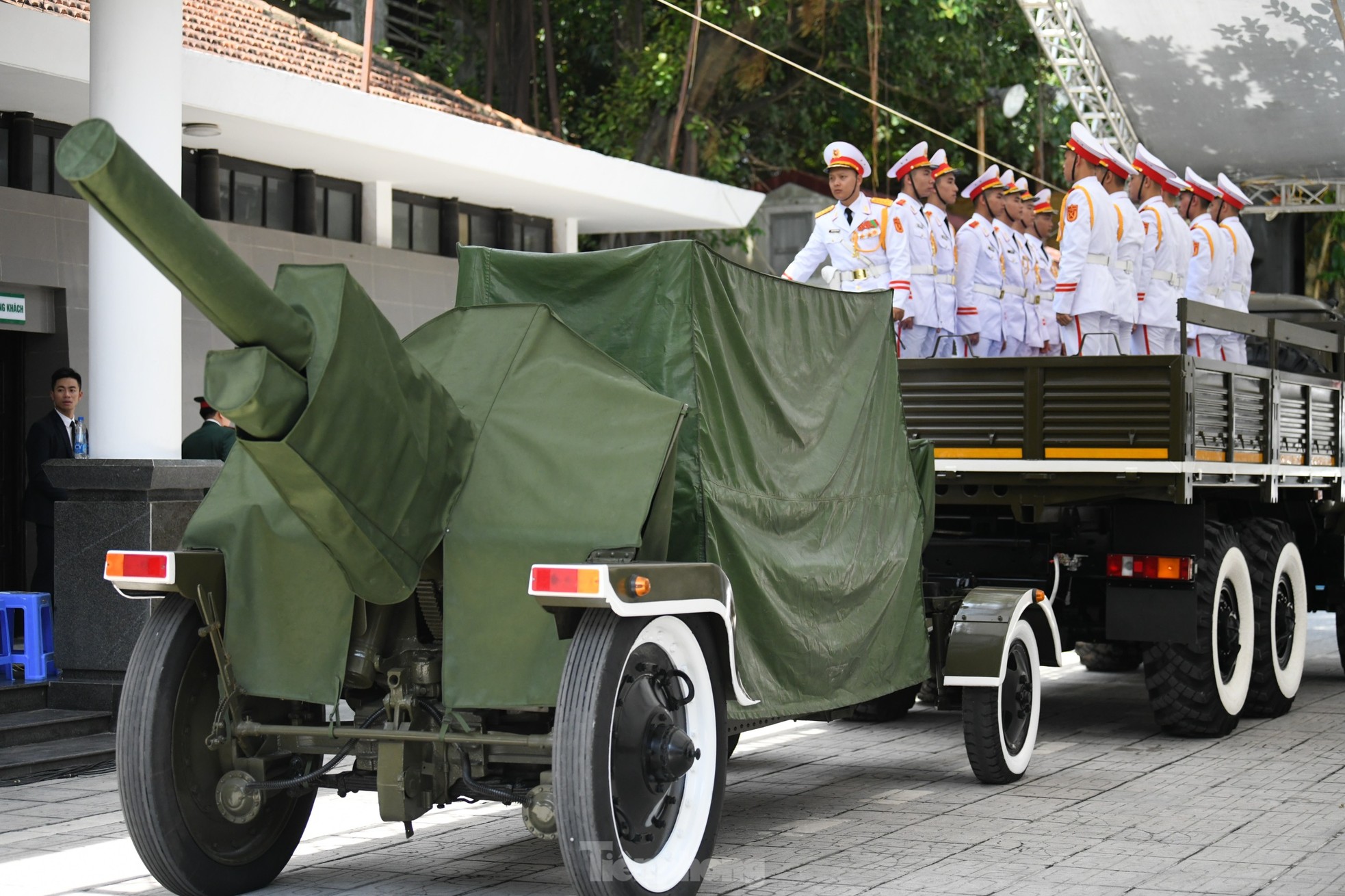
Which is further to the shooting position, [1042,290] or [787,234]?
[787,234]

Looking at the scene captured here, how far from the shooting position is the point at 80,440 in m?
12.0

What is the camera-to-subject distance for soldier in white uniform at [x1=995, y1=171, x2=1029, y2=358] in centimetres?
1269

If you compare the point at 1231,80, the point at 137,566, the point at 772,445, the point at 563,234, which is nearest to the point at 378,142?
the point at 563,234

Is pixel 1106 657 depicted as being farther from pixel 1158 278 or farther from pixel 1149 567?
pixel 1149 567

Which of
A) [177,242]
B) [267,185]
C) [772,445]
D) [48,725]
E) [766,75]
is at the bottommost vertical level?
[48,725]

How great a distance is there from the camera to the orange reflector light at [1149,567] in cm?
958

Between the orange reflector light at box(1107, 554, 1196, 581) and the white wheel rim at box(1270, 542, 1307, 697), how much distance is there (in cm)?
127

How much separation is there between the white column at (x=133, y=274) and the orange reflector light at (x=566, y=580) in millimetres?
5704

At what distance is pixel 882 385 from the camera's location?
786cm

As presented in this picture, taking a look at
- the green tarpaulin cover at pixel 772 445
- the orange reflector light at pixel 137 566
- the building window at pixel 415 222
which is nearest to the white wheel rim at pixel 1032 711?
the green tarpaulin cover at pixel 772 445

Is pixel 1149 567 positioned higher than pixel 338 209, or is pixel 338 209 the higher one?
pixel 338 209

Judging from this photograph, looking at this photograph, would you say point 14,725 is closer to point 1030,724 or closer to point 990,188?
point 1030,724

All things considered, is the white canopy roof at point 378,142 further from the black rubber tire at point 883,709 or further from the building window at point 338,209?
the black rubber tire at point 883,709

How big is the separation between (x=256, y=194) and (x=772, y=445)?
33.8 feet
